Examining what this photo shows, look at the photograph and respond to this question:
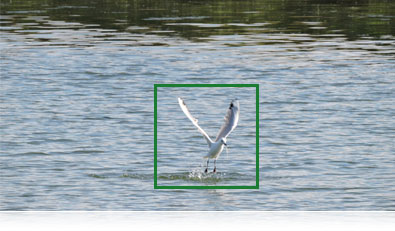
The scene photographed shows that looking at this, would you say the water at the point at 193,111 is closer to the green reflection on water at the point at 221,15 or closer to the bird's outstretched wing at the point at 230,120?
the green reflection on water at the point at 221,15

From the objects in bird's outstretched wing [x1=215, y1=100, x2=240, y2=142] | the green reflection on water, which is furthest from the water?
bird's outstretched wing [x1=215, y1=100, x2=240, y2=142]

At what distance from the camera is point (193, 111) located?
50.5 feet

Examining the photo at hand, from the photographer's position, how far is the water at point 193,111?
35.5ft

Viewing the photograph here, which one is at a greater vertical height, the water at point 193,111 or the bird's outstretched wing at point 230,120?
the bird's outstretched wing at point 230,120

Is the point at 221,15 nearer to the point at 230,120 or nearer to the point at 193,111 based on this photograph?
the point at 193,111

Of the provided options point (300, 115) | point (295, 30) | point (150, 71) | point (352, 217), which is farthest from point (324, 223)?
point (295, 30)

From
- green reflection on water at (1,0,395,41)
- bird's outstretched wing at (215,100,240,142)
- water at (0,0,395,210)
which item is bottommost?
water at (0,0,395,210)

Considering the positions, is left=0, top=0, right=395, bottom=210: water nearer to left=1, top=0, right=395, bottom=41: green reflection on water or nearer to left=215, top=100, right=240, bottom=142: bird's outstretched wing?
left=1, top=0, right=395, bottom=41: green reflection on water

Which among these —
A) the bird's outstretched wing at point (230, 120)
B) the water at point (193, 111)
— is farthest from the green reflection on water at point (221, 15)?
the bird's outstretched wing at point (230, 120)

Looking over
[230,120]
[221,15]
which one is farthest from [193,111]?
[221,15]

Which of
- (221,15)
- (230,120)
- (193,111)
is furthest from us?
(221,15)

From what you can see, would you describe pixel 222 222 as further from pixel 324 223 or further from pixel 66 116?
pixel 66 116

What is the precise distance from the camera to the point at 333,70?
20.8 meters

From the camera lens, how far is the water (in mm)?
10812
